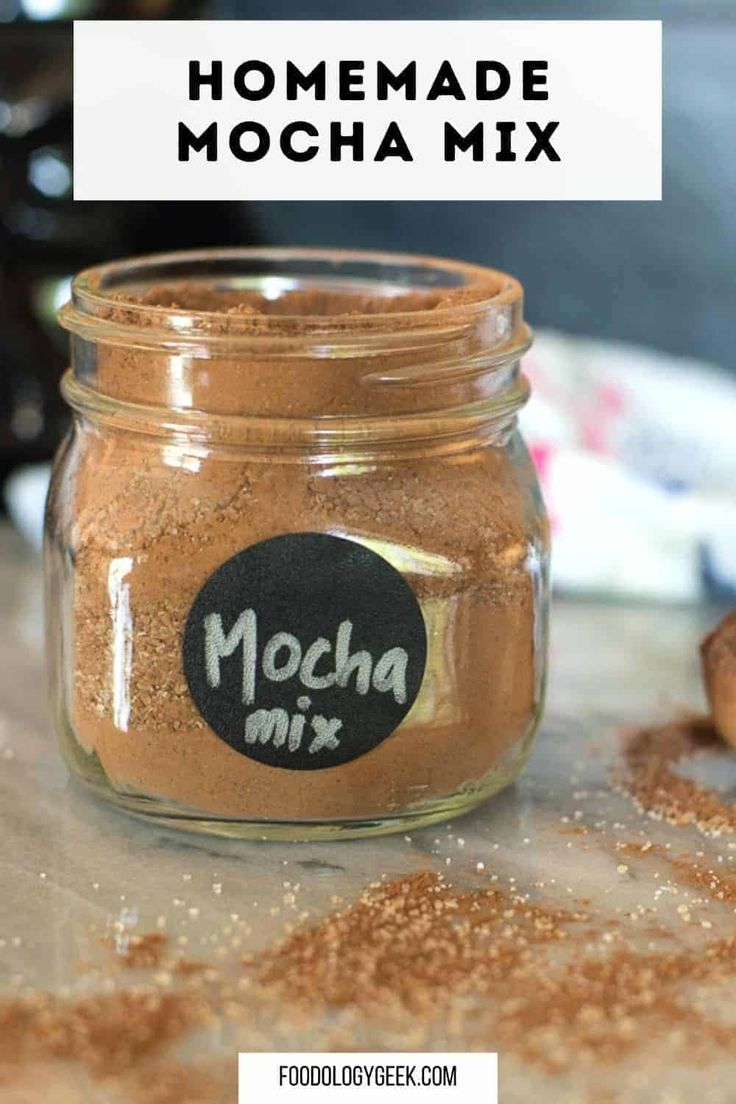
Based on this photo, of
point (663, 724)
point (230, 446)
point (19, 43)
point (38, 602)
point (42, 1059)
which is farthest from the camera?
point (19, 43)

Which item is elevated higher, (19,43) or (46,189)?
(19,43)

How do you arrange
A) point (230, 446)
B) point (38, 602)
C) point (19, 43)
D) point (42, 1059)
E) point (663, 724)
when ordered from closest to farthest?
point (42, 1059) < point (230, 446) < point (663, 724) < point (38, 602) < point (19, 43)

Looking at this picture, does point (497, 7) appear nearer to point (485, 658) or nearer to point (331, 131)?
point (331, 131)

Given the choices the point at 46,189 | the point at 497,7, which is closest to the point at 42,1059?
the point at 46,189

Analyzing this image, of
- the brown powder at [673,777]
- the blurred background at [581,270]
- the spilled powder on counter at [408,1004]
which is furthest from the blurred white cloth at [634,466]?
the spilled powder on counter at [408,1004]

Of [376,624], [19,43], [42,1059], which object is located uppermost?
[19,43]

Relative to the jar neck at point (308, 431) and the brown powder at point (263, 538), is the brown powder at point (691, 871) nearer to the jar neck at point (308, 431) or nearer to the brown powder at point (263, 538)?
the brown powder at point (263, 538)

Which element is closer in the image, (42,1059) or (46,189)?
(42,1059)

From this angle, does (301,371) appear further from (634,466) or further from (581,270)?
(581,270)
